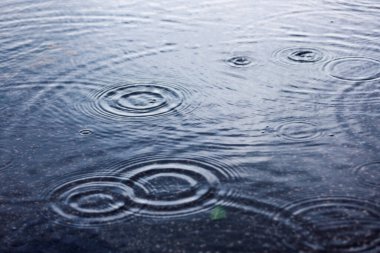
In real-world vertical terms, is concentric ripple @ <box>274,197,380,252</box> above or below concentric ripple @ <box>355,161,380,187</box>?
below

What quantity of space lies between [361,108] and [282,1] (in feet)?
14.2

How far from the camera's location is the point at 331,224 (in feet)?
14.8

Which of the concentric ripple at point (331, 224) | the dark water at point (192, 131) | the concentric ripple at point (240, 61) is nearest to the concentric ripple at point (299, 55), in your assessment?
the dark water at point (192, 131)

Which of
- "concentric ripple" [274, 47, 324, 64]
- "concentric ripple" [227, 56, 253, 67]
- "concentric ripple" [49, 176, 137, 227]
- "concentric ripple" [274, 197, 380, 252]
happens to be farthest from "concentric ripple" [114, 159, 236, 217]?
"concentric ripple" [274, 47, 324, 64]

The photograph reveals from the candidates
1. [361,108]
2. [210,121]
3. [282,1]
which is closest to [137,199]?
[210,121]

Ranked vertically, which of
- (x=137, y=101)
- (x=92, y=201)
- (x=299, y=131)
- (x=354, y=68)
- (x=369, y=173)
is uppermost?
(x=354, y=68)

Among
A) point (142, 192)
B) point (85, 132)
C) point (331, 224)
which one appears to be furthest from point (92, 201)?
point (331, 224)

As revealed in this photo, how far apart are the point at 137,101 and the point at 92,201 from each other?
→ 202cm

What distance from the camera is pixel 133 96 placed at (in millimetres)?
6793

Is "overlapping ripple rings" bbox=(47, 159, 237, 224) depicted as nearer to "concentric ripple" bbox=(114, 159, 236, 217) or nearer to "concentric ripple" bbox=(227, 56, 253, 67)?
"concentric ripple" bbox=(114, 159, 236, 217)

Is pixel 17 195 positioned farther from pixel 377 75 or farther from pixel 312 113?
pixel 377 75

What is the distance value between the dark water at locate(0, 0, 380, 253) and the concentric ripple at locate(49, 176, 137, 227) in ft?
0.05

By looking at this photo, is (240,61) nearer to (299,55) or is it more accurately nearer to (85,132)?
(299,55)

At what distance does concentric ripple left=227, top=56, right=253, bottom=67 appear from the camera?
24.9ft
